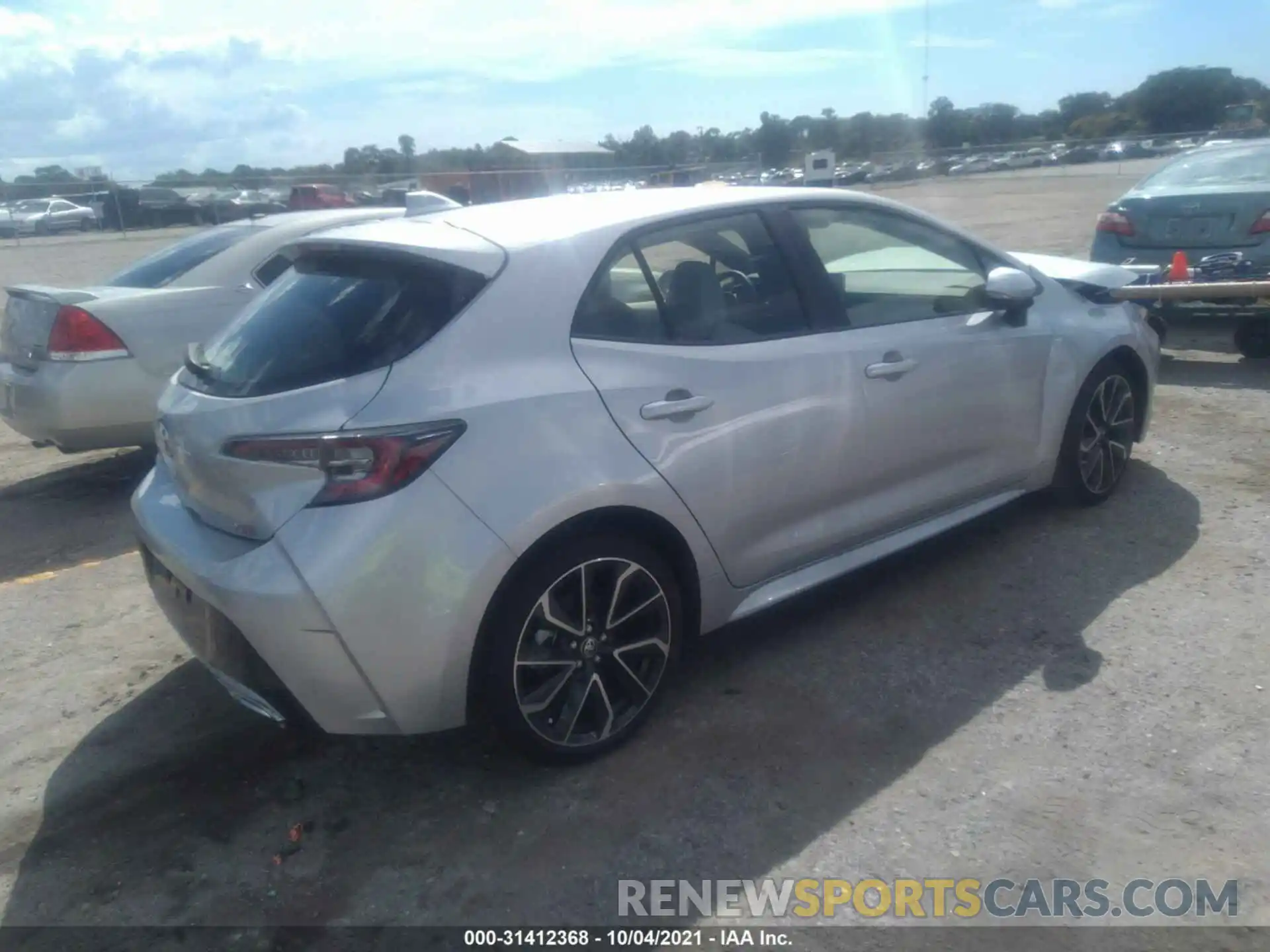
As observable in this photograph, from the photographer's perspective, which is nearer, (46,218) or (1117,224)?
(1117,224)

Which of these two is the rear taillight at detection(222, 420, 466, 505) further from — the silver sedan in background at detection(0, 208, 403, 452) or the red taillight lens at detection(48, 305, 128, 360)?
the red taillight lens at detection(48, 305, 128, 360)

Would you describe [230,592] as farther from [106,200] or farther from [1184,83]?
[1184,83]

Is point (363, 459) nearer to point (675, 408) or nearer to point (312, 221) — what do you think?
point (675, 408)

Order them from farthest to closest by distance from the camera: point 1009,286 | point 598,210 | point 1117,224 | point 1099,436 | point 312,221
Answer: point 1117,224 → point 312,221 → point 1099,436 → point 1009,286 → point 598,210

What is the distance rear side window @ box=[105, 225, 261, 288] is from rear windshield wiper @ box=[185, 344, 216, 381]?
285 centimetres

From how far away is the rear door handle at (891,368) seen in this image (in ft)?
13.4

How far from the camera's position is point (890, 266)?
4852 mm

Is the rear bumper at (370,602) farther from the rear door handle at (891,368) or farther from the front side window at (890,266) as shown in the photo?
the front side window at (890,266)

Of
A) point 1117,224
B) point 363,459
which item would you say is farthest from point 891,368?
point 1117,224

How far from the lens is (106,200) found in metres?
32.7

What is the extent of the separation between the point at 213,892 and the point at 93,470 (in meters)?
4.87

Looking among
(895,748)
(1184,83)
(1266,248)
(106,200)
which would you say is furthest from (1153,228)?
(1184,83)

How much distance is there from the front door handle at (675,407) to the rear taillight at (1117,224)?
6500 mm

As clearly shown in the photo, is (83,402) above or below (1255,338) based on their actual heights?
above
